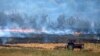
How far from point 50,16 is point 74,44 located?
431 mm

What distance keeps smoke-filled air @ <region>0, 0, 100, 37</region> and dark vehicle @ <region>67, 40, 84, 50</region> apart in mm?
118

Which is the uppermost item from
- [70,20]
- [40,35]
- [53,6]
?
[53,6]

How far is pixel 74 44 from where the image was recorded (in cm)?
278

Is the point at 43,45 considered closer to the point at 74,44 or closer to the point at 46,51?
the point at 46,51

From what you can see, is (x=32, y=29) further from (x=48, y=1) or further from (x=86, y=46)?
(x=86, y=46)

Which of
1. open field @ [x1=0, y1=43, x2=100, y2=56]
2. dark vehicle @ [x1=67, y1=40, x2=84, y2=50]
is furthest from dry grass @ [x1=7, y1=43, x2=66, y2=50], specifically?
dark vehicle @ [x1=67, y1=40, x2=84, y2=50]

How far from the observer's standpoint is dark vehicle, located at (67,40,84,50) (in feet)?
9.07

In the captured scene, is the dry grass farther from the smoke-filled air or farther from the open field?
the smoke-filled air

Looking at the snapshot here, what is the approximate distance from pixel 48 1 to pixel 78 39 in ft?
1.86

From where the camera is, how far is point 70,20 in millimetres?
2793

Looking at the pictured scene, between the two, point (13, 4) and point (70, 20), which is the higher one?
point (13, 4)

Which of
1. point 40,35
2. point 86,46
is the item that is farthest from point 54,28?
point 86,46

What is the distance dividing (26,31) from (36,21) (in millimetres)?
165

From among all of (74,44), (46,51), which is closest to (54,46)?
(46,51)
